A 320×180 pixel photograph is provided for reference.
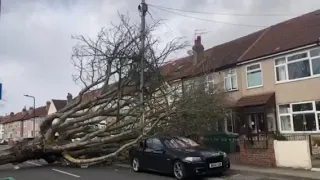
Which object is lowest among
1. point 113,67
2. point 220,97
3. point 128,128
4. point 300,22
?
point 128,128

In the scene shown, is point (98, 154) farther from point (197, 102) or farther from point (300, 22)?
point (300, 22)

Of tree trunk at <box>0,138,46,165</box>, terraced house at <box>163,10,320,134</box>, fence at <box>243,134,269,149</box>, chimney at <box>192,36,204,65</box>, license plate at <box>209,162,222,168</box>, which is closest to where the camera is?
license plate at <box>209,162,222,168</box>

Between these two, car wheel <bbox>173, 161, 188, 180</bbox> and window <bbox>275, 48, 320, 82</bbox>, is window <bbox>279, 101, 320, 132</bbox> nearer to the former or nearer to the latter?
window <bbox>275, 48, 320, 82</bbox>

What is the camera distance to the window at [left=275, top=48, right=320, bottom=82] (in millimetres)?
21203

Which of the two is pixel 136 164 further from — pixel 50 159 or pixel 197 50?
pixel 197 50

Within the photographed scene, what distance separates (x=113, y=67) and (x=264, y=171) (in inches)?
436

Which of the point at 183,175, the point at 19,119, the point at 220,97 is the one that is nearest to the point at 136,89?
the point at 220,97

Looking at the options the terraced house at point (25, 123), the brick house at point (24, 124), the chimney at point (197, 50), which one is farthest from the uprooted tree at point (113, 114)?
the brick house at point (24, 124)

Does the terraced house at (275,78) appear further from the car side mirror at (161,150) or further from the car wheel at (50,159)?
the car wheel at (50,159)

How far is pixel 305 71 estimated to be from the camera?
21734 mm

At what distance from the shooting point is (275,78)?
23484 mm

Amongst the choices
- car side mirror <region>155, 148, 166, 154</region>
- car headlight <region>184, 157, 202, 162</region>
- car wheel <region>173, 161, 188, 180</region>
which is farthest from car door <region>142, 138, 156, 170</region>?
car headlight <region>184, 157, 202, 162</region>

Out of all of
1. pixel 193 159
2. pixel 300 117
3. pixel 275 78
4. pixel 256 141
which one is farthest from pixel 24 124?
pixel 193 159

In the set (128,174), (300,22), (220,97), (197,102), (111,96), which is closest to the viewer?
(128,174)
